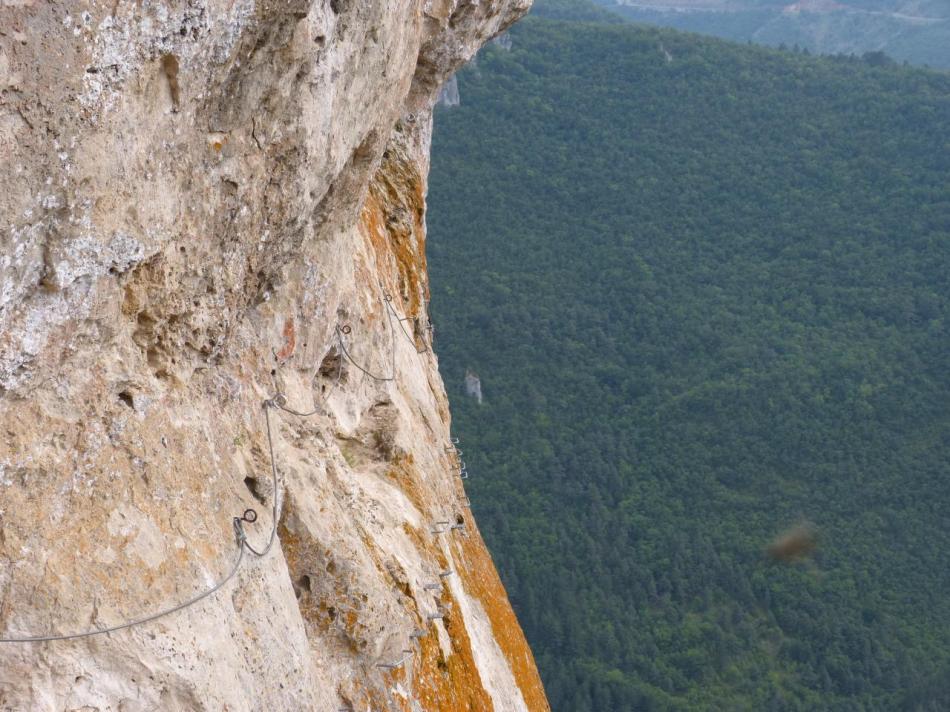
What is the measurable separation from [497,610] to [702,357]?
61.2 metres

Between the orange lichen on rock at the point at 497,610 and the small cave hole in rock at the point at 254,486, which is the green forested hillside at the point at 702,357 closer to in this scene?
the orange lichen on rock at the point at 497,610

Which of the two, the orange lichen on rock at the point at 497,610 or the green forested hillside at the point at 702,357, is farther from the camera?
the green forested hillside at the point at 702,357

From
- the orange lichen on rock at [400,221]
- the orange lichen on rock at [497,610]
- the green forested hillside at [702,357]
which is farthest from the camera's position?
the green forested hillside at [702,357]

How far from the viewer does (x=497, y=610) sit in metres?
11.2

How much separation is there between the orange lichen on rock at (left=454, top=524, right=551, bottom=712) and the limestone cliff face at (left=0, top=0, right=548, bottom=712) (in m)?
0.74

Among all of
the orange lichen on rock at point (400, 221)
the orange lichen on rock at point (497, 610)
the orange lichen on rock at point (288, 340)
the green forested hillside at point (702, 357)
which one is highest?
the orange lichen on rock at point (288, 340)

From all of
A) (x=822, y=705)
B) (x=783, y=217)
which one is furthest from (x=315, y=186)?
(x=783, y=217)

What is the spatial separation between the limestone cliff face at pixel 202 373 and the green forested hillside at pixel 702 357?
40646 mm

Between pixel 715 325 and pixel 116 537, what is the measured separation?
68.9 metres

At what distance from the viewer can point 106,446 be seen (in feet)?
19.0

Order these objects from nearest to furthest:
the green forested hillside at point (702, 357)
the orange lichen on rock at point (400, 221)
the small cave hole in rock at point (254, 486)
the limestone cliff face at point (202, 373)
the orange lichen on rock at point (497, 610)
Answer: the limestone cliff face at point (202, 373) → the small cave hole in rock at point (254, 486) → the orange lichen on rock at point (497, 610) → the orange lichen on rock at point (400, 221) → the green forested hillside at point (702, 357)

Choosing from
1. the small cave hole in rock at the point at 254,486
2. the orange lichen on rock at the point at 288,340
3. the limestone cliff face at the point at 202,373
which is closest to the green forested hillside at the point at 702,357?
the limestone cliff face at the point at 202,373

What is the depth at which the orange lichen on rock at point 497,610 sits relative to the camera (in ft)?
35.1

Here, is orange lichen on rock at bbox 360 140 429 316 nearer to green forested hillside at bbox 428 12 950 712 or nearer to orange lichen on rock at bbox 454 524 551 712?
orange lichen on rock at bbox 454 524 551 712
